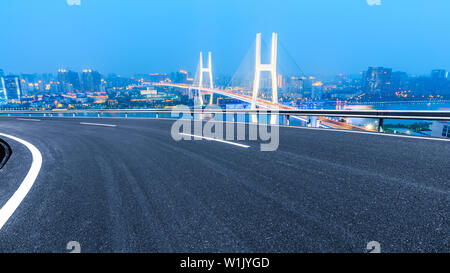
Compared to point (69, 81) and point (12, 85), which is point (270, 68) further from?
point (69, 81)

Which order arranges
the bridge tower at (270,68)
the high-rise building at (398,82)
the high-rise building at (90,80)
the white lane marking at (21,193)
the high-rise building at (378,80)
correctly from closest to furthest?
the white lane marking at (21,193), the bridge tower at (270,68), the high-rise building at (378,80), the high-rise building at (398,82), the high-rise building at (90,80)

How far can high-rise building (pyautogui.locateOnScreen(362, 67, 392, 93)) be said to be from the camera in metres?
35.2

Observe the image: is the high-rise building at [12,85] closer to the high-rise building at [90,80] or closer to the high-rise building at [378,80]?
the high-rise building at [90,80]

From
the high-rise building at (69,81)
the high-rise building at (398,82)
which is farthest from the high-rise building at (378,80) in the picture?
the high-rise building at (69,81)

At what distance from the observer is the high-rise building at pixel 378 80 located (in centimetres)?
3517

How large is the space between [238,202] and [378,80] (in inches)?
1675

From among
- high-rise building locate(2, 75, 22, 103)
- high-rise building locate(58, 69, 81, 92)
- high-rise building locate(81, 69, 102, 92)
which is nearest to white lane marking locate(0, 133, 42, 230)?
high-rise building locate(2, 75, 22, 103)

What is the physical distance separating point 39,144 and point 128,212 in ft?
22.0

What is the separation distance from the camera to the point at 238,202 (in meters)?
3.01

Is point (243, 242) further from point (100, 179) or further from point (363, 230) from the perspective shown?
point (100, 179)

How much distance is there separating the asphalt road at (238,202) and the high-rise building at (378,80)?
116ft
